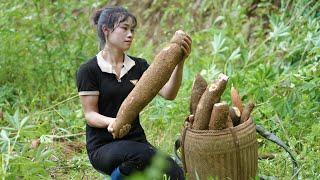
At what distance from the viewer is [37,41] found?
6.13m

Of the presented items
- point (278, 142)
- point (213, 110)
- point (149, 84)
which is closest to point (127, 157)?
point (149, 84)

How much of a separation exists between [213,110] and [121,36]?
0.61m

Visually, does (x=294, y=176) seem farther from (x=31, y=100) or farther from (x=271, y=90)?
(x=31, y=100)

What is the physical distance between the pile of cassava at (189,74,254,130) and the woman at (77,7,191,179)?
0.13 m

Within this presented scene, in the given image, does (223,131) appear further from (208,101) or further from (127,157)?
(127,157)

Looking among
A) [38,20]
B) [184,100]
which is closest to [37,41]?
[38,20]

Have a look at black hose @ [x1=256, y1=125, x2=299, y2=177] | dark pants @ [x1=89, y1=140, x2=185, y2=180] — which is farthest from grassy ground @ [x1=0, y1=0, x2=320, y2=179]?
dark pants @ [x1=89, y1=140, x2=185, y2=180]

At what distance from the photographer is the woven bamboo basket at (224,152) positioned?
331 centimetres

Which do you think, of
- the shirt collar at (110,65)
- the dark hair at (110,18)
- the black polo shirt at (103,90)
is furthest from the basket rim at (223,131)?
the dark hair at (110,18)

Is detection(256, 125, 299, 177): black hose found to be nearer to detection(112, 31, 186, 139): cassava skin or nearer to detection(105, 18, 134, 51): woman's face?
detection(112, 31, 186, 139): cassava skin

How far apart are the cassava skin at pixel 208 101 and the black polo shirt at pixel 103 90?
33 cm

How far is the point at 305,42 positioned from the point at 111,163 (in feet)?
8.54

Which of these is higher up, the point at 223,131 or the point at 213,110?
the point at 213,110

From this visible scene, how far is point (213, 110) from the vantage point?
10.8 ft
